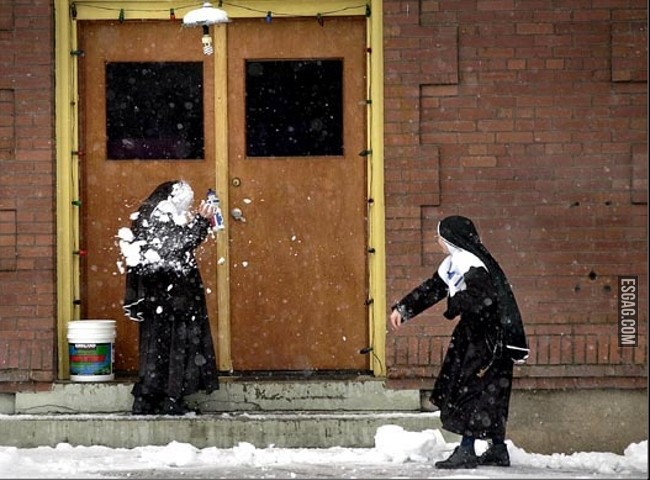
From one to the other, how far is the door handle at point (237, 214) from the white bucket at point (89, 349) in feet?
4.02

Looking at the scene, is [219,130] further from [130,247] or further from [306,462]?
[306,462]

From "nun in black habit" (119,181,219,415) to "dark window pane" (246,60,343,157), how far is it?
97cm

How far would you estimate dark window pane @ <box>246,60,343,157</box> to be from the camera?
13867mm

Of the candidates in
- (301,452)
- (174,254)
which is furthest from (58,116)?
(301,452)

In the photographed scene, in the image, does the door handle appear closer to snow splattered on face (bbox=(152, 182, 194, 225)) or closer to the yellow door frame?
the yellow door frame

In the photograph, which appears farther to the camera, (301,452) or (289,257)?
(289,257)

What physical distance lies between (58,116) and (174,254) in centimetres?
143

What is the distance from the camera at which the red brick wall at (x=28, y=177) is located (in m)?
13.4

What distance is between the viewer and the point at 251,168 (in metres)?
13.8

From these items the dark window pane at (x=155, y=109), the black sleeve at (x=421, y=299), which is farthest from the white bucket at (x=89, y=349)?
the black sleeve at (x=421, y=299)

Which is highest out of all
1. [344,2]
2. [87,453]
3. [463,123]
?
[344,2]

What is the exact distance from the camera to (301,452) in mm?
12719

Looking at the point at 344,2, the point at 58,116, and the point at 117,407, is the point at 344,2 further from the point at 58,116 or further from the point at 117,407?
the point at 117,407

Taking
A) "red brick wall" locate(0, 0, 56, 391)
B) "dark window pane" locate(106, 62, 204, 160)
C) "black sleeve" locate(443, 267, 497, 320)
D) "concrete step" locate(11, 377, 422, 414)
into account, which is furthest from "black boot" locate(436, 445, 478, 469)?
"dark window pane" locate(106, 62, 204, 160)
